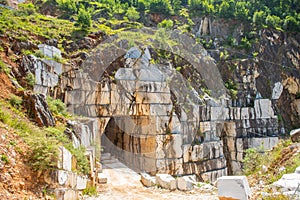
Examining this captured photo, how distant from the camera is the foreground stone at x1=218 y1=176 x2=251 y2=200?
19.4 ft

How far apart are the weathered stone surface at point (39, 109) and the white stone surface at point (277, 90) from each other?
18156mm

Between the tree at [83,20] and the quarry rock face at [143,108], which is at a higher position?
the tree at [83,20]

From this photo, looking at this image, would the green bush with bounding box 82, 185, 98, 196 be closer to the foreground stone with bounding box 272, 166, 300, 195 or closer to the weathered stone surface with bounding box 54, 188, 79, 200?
the weathered stone surface with bounding box 54, 188, 79, 200

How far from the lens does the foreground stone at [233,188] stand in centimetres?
591

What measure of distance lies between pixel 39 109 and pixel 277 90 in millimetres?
18971

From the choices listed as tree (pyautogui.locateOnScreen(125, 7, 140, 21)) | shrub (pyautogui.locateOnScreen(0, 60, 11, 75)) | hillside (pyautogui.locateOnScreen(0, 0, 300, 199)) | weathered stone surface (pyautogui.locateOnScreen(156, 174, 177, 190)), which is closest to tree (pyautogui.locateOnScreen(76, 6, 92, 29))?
hillside (pyautogui.locateOnScreen(0, 0, 300, 199))

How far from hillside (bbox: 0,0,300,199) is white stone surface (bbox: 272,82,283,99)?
0.08m

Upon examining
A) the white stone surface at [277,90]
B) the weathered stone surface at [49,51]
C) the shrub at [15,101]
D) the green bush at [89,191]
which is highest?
the weathered stone surface at [49,51]

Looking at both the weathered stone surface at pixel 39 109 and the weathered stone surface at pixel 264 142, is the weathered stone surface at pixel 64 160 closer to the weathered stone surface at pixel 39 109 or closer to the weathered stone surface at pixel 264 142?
the weathered stone surface at pixel 39 109

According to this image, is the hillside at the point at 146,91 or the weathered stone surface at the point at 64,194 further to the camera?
the hillside at the point at 146,91

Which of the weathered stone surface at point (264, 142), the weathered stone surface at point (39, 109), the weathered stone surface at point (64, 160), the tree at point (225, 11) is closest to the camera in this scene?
the weathered stone surface at point (64, 160)

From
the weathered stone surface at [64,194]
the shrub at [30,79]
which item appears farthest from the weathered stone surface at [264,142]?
the weathered stone surface at [64,194]

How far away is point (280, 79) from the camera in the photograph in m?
22.5

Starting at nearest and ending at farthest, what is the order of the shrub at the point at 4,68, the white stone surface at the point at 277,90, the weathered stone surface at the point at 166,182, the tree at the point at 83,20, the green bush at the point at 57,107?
the shrub at the point at 4,68
the weathered stone surface at the point at 166,182
the green bush at the point at 57,107
the tree at the point at 83,20
the white stone surface at the point at 277,90
